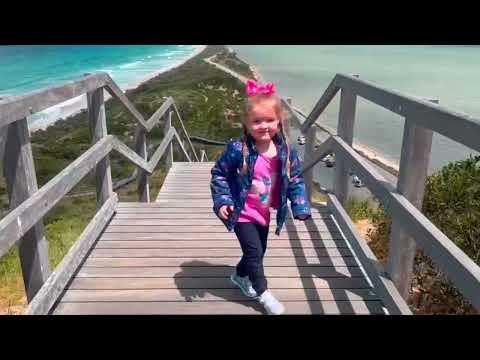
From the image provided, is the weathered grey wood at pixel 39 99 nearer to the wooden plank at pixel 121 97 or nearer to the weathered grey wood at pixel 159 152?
the wooden plank at pixel 121 97

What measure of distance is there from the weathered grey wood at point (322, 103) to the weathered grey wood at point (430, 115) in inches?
30.7

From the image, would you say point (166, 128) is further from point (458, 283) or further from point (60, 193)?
point (458, 283)

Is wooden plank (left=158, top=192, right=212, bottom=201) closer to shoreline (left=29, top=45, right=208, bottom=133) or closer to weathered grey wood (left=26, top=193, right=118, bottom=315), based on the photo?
weathered grey wood (left=26, top=193, right=118, bottom=315)

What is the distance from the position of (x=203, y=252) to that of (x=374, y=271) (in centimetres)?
115

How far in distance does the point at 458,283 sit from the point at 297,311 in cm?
104

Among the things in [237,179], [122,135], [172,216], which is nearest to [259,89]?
[237,179]

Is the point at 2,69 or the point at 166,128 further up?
the point at 166,128

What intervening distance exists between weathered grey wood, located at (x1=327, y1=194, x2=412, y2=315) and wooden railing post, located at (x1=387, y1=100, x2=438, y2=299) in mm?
69

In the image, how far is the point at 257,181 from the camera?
2.64 meters

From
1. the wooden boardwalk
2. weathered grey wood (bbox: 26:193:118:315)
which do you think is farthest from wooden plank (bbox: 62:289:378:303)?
weathered grey wood (bbox: 26:193:118:315)

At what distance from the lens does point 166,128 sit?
6824 millimetres

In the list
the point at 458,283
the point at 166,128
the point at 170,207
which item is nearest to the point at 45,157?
the point at 166,128

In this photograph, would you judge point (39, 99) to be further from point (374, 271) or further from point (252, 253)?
point (374, 271)

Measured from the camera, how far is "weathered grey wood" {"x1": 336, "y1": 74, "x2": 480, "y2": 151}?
1.75 m
